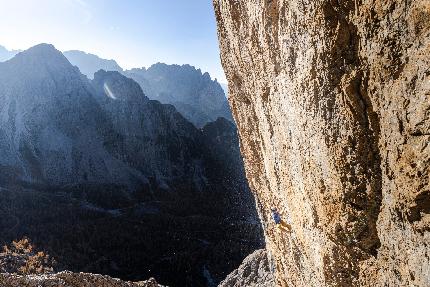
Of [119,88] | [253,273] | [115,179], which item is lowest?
[253,273]

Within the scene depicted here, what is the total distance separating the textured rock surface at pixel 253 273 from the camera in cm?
1893

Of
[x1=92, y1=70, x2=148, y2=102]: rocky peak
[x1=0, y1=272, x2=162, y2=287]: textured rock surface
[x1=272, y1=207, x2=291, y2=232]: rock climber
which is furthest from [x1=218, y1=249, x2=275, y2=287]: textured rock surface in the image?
[x1=92, y1=70, x2=148, y2=102]: rocky peak

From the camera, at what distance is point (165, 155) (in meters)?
94.4

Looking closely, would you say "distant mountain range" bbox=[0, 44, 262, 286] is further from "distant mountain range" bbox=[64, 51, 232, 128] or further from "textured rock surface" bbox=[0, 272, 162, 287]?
"distant mountain range" bbox=[64, 51, 232, 128]

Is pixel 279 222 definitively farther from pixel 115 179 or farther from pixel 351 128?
pixel 115 179

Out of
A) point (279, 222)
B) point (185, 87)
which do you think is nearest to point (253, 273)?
point (279, 222)

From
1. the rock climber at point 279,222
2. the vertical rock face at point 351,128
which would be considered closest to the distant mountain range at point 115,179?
the rock climber at point 279,222

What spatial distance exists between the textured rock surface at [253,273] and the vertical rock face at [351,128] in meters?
12.7

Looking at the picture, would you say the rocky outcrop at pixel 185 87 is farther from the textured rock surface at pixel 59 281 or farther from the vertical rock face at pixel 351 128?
the vertical rock face at pixel 351 128

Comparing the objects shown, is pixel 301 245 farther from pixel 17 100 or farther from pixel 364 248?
pixel 17 100

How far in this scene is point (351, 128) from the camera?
441cm

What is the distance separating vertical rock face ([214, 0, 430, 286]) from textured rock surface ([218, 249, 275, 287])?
41.7 ft

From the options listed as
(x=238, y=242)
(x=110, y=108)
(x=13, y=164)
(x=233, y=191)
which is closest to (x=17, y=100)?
(x=13, y=164)

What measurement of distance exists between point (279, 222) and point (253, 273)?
12.8 m
